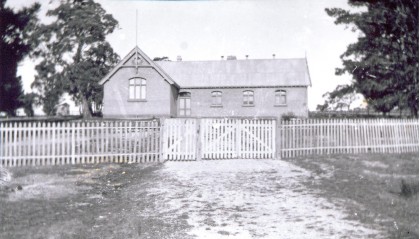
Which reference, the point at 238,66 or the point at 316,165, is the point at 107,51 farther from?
the point at 316,165

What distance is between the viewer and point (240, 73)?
35656 millimetres

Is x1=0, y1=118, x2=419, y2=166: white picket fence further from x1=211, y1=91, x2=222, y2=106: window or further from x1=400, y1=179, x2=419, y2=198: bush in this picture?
x1=211, y1=91, x2=222, y2=106: window

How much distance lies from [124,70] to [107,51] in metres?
7.56

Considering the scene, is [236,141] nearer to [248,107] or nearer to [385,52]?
[385,52]

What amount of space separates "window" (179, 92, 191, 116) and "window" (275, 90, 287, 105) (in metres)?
8.57

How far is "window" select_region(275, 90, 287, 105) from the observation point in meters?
34.4

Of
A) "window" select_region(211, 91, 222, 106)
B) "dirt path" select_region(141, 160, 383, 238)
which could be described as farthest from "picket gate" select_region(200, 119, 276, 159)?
"window" select_region(211, 91, 222, 106)

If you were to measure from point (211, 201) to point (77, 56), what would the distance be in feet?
Result: 110

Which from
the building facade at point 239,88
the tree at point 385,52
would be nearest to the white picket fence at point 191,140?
the tree at point 385,52

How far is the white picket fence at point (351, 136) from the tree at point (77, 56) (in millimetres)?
23391

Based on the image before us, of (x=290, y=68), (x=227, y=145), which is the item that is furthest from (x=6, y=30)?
(x=290, y=68)

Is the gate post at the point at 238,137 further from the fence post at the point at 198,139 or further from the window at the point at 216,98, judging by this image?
the window at the point at 216,98

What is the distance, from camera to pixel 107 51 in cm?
3628

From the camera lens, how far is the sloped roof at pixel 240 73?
34.6 metres
